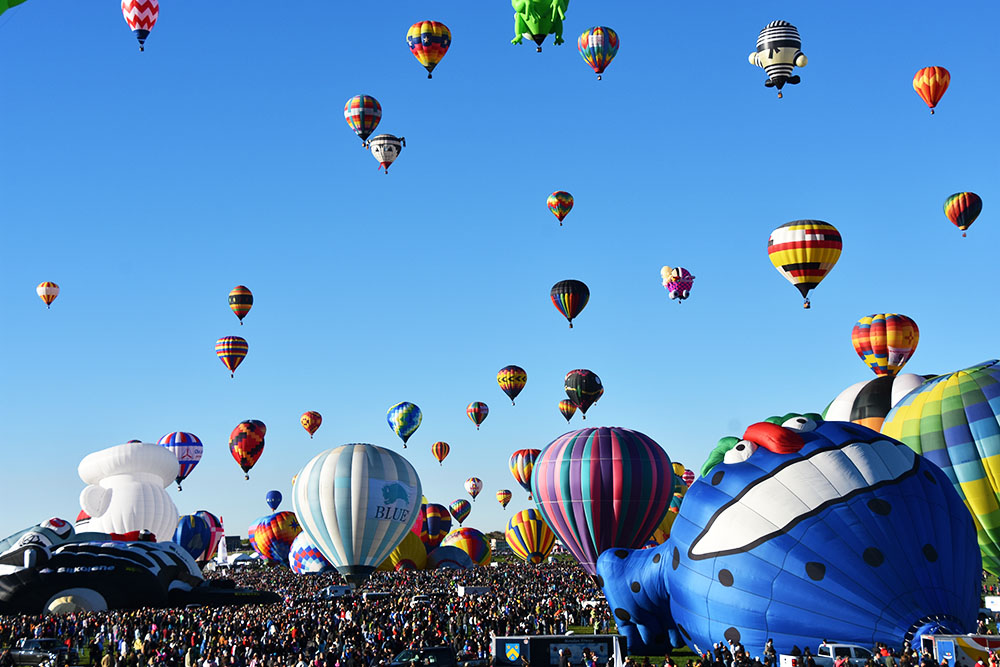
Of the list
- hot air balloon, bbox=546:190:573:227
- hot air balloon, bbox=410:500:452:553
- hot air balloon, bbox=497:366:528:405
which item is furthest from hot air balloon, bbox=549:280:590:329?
hot air balloon, bbox=410:500:452:553

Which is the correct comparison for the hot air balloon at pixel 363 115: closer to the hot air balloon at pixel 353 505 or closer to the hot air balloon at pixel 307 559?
the hot air balloon at pixel 353 505

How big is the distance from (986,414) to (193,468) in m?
42.7

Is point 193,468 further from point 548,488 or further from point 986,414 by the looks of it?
point 986,414

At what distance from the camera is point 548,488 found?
3391cm

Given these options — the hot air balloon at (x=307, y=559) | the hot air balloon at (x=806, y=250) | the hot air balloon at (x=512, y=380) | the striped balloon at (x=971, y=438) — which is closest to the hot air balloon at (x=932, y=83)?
the hot air balloon at (x=806, y=250)

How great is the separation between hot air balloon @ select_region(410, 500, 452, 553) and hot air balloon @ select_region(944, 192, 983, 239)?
1381 inches

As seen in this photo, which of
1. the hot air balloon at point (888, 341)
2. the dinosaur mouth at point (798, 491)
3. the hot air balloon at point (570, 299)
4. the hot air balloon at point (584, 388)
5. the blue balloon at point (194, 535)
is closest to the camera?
the dinosaur mouth at point (798, 491)

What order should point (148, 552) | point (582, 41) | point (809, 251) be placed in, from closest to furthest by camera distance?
1. point (809, 251)
2. point (148, 552)
3. point (582, 41)

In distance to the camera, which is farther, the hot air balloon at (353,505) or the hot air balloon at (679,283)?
the hot air balloon at (679,283)

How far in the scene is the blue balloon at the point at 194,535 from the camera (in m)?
58.2

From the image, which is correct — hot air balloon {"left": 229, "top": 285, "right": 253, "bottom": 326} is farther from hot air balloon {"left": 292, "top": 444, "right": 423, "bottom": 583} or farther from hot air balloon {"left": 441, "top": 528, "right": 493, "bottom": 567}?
hot air balloon {"left": 441, "top": 528, "right": 493, "bottom": 567}

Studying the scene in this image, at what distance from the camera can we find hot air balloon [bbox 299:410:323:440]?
68125mm

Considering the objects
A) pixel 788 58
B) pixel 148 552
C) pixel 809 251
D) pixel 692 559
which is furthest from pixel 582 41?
pixel 692 559

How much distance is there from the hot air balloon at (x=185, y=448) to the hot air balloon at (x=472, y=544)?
17.4m
